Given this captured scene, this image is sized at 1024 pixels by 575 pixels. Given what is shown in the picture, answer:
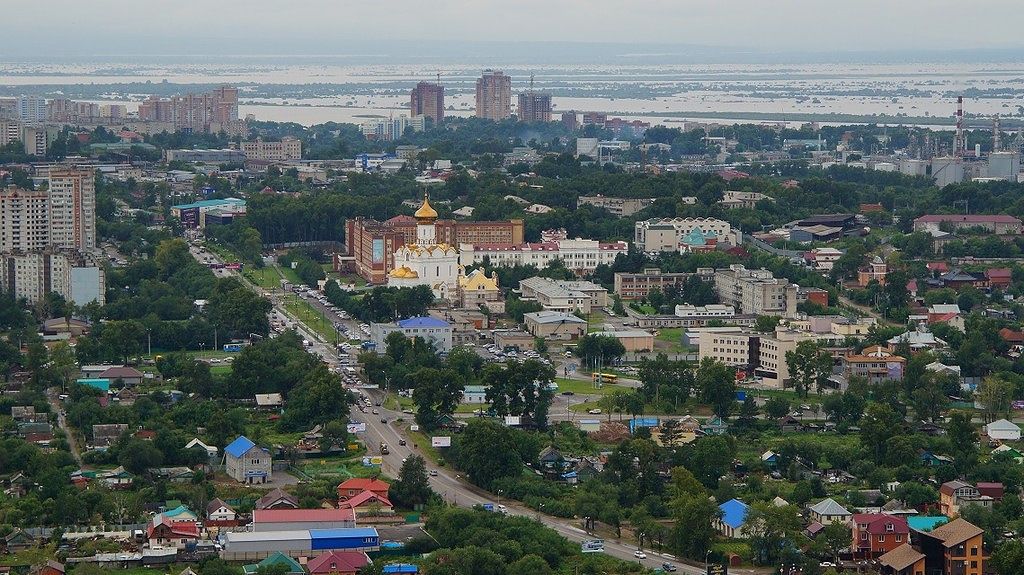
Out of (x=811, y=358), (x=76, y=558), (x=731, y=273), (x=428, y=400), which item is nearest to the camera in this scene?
(x=76, y=558)

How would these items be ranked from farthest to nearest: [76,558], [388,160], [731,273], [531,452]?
1. [388,160]
2. [731,273]
3. [531,452]
4. [76,558]

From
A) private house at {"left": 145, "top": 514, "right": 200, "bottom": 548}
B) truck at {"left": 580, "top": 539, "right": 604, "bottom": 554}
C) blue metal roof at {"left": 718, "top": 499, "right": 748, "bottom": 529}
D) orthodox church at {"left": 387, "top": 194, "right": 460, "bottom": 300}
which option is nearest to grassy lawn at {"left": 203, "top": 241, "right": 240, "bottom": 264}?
orthodox church at {"left": 387, "top": 194, "right": 460, "bottom": 300}

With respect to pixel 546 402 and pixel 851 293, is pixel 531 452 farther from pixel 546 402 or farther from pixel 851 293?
pixel 851 293

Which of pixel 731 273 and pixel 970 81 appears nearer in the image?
pixel 731 273

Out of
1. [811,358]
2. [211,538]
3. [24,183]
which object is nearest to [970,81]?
[24,183]

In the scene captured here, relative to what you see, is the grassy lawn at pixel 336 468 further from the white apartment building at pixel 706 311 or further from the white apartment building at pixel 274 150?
the white apartment building at pixel 274 150

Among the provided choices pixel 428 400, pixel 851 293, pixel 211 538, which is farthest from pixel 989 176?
pixel 211 538

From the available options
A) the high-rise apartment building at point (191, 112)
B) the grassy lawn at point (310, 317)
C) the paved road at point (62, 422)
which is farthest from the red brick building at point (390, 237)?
the high-rise apartment building at point (191, 112)
